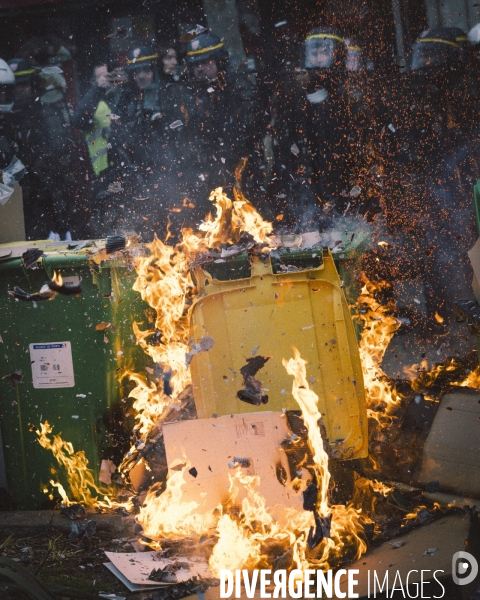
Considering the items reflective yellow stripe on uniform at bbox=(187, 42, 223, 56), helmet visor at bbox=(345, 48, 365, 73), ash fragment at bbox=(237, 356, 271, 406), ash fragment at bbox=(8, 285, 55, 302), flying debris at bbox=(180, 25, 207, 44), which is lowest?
ash fragment at bbox=(237, 356, 271, 406)

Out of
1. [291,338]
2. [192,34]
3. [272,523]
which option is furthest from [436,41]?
[272,523]

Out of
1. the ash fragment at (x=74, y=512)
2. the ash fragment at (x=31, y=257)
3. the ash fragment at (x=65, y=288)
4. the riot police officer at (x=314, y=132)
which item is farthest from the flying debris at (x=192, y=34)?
the ash fragment at (x=74, y=512)

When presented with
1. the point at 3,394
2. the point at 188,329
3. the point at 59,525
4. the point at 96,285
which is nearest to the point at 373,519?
the point at 188,329

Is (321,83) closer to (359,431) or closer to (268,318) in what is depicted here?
(268,318)

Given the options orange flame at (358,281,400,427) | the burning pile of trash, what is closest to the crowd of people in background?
orange flame at (358,281,400,427)

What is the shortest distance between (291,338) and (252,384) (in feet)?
1.02

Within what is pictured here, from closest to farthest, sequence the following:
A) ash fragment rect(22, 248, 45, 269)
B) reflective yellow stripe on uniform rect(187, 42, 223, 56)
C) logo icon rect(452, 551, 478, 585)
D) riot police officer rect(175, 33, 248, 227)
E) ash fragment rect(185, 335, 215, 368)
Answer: logo icon rect(452, 551, 478, 585), ash fragment rect(185, 335, 215, 368), ash fragment rect(22, 248, 45, 269), riot police officer rect(175, 33, 248, 227), reflective yellow stripe on uniform rect(187, 42, 223, 56)

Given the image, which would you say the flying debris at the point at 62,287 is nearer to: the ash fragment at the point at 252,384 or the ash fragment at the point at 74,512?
the ash fragment at the point at 252,384

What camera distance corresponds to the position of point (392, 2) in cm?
564

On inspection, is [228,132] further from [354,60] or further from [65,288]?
[65,288]

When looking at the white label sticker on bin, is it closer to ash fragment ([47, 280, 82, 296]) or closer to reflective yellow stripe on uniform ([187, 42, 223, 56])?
ash fragment ([47, 280, 82, 296])

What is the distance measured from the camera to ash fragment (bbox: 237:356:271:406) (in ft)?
10.0

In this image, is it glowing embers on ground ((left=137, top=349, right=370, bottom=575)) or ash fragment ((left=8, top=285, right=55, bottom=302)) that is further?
ash fragment ((left=8, top=285, right=55, bottom=302))

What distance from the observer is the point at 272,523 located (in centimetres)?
282
